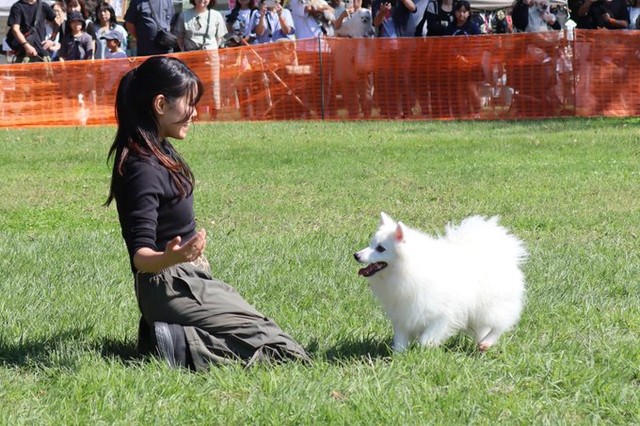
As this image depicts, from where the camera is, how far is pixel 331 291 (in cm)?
618

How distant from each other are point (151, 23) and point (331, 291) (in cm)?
Result: 1283

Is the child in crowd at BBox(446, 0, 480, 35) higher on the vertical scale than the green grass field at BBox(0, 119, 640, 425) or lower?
higher

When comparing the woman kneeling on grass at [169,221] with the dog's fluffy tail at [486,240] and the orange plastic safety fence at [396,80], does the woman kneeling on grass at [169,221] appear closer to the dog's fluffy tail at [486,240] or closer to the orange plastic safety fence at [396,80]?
the dog's fluffy tail at [486,240]

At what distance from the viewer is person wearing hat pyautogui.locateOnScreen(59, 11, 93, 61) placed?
19266 mm

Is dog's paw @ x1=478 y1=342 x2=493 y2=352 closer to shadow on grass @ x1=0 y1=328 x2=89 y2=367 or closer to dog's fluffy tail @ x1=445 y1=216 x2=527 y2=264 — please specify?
dog's fluffy tail @ x1=445 y1=216 x2=527 y2=264

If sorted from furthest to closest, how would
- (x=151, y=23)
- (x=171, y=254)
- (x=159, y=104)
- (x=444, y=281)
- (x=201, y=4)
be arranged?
1. (x=201, y=4)
2. (x=151, y=23)
3. (x=444, y=281)
4. (x=159, y=104)
5. (x=171, y=254)

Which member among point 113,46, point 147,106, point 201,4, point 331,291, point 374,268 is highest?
point 201,4

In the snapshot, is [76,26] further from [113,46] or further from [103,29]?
[113,46]

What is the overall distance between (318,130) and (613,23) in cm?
619

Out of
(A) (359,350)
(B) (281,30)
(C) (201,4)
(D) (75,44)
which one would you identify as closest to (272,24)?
(B) (281,30)

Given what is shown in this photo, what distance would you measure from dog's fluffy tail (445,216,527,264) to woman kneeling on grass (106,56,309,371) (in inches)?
34.9

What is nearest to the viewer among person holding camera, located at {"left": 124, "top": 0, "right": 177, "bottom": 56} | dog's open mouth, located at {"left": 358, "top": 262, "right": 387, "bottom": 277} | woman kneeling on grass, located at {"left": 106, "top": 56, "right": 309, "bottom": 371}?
woman kneeling on grass, located at {"left": 106, "top": 56, "right": 309, "bottom": 371}

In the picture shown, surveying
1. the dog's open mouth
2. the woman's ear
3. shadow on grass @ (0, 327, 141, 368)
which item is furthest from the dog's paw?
the woman's ear

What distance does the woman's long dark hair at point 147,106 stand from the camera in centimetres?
461
